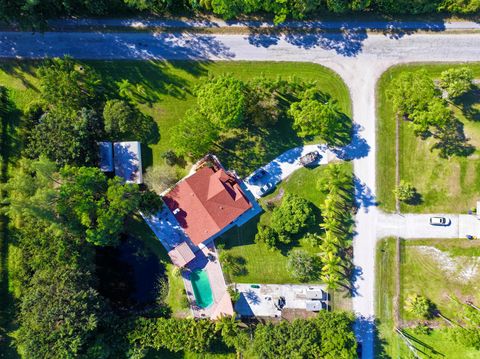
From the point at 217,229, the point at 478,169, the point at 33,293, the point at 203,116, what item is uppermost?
the point at 203,116

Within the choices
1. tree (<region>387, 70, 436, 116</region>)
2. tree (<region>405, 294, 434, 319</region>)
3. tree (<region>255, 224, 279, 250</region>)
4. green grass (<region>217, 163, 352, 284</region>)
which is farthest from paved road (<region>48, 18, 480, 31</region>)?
tree (<region>405, 294, 434, 319</region>)

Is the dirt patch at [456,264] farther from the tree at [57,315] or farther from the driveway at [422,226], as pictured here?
the tree at [57,315]

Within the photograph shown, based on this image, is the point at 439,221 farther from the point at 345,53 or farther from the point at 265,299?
the point at 345,53

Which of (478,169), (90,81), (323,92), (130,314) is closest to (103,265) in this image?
(130,314)

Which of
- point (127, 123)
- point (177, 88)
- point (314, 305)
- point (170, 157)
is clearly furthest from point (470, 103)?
point (127, 123)

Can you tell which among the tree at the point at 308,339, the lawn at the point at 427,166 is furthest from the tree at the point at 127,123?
the lawn at the point at 427,166

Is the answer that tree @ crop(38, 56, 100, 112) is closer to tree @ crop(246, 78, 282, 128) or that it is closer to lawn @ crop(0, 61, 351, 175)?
lawn @ crop(0, 61, 351, 175)

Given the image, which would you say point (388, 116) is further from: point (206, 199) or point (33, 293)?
point (33, 293)
